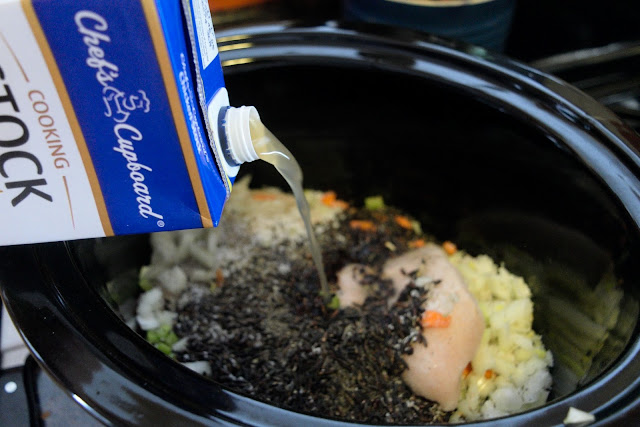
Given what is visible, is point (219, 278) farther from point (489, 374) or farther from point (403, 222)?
point (489, 374)

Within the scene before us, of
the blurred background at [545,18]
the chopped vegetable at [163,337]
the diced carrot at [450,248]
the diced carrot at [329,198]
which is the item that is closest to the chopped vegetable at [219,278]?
the chopped vegetable at [163,337]

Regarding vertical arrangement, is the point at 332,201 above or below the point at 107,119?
below

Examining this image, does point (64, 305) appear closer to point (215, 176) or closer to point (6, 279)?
point (6, 279)

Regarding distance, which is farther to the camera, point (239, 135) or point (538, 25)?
point (538, 25)

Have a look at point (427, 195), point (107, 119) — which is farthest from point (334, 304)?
point (107, 119)

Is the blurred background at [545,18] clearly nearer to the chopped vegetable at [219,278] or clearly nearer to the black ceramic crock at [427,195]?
the black ceramic crock at [427,195]

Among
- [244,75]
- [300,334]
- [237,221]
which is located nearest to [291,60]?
[244,75]
